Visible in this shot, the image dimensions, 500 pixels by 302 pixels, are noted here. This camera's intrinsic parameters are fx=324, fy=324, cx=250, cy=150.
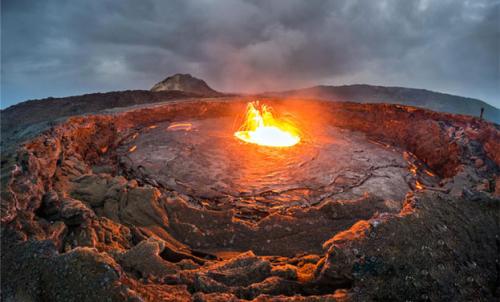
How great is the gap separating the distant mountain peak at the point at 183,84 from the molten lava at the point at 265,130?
57.6 ft

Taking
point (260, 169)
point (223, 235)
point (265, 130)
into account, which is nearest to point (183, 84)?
point (265, 130)

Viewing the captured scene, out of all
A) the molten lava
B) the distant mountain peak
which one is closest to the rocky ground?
the molten lava

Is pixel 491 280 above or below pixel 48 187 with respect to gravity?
below

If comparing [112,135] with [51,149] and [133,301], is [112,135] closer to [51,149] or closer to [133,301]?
[51,149]

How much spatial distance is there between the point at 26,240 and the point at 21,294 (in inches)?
26.7

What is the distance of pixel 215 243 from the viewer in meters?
5.18

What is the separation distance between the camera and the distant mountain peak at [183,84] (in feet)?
104

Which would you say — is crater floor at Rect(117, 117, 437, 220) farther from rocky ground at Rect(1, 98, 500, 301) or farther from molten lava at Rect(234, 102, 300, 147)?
molten lava at Rect(234, 102, 300, 147)

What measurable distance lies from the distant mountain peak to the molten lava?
57.6 feet

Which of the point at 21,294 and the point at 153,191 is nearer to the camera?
the point at 21,294

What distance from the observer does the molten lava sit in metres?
11.5

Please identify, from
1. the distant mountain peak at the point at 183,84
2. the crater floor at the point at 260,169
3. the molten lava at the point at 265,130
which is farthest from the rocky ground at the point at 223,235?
the distant mountain peak at the point at 183,84

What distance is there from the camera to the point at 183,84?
32.3 m

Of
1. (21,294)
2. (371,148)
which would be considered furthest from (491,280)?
(371,148)
